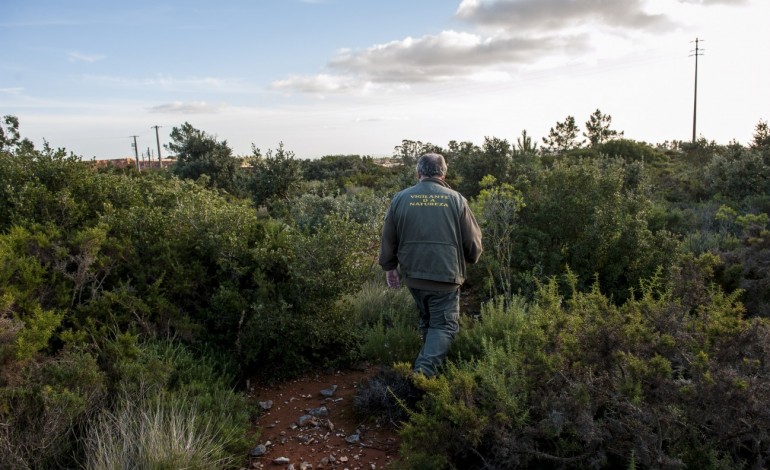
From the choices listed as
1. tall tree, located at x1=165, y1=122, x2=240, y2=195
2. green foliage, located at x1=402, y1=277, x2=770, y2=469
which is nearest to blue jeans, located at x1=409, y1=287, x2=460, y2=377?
green foliage, located at x1=402, y1=277, x2=770, y2=469

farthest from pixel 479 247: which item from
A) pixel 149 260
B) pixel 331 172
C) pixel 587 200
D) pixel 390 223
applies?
pixel 331 172

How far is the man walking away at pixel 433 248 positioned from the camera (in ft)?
15.7

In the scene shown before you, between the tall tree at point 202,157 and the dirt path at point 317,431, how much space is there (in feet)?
52.1

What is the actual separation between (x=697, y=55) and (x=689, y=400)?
4878 centimetres

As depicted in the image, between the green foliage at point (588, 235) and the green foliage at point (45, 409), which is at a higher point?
the green foliage at point (588, 235)

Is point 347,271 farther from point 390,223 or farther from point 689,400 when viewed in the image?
point 689,400

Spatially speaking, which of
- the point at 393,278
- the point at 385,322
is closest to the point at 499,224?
the point at 385,322

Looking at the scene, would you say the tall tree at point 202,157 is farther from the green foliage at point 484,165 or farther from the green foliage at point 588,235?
the green foliage at point 588,235

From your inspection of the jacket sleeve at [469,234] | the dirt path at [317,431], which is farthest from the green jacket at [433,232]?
the dirt path at [317,431]

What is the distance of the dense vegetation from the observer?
10.7 ft

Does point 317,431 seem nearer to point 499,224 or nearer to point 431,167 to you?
point 431,167

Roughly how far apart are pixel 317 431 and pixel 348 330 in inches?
52.0

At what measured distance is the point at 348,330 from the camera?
226 inches

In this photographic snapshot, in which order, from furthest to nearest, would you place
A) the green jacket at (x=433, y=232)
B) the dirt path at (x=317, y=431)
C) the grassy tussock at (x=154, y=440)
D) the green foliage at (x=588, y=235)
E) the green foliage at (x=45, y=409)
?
the green foliage at (x=588, y=235) → the green jacket at (x=433, y=232) → the dirt path at (x=317, y=431) → the green foliage at (x=45, y=409) → the grassy tussock at (x=154, y=440)
